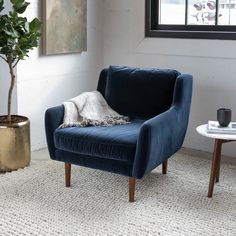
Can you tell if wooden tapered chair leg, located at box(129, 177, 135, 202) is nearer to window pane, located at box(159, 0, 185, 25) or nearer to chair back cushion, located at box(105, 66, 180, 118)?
chair back cushion, located at box(105, 66, 180, 118)

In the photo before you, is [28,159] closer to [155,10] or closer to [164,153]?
[164,153]

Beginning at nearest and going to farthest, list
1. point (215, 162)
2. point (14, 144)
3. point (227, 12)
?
point (215, 162)
point (14, 144)
point (227, 12)

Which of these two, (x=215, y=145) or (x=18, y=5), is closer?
(x=215, y=145)

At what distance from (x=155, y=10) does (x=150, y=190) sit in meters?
1.70

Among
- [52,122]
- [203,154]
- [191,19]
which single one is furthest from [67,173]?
[191,19]

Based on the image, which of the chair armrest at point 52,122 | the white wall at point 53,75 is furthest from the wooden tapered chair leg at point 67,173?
the white wall at point 53,75

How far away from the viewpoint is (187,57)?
12.5 feet

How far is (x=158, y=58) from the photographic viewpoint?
396cm

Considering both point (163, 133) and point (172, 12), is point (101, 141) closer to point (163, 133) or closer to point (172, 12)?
point (163, 133)

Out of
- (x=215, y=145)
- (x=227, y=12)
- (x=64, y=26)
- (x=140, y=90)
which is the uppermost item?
(x=227, y=12)

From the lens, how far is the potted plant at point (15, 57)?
10.3 ft

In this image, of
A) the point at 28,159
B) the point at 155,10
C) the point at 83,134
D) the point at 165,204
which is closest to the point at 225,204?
the point at 165,204

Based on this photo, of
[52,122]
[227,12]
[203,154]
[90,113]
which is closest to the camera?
[52,122]

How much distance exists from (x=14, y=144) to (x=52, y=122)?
1.50 feet
